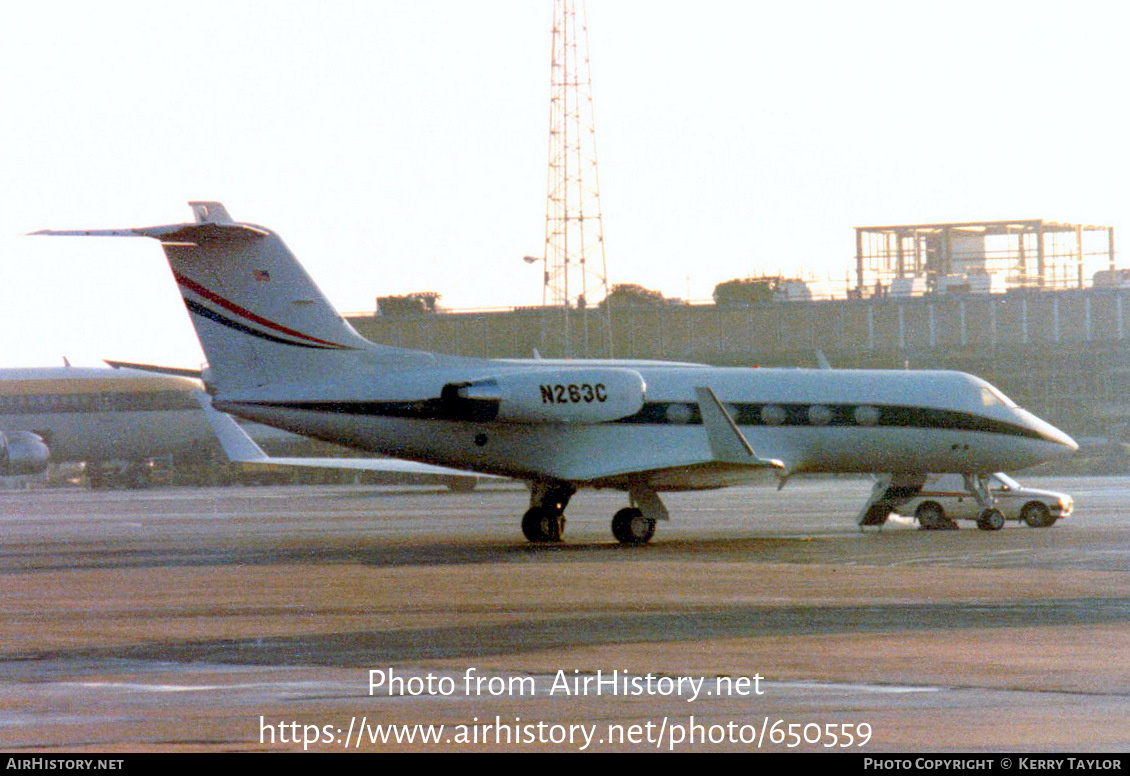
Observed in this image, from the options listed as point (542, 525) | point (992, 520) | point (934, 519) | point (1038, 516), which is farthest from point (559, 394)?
point (1038, 516)

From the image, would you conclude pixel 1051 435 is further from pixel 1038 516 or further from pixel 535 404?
pixel 535 404

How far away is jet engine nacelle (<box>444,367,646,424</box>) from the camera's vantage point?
1117 inches

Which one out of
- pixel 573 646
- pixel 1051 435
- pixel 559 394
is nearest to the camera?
pixel 573 646

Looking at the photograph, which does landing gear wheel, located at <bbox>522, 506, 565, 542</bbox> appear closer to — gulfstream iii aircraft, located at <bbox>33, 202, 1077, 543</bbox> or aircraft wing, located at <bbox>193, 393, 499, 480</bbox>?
gulfstream iii aircraft, located at <bbox>33, 202, 1077, 543</bbox>

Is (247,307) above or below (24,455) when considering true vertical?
above

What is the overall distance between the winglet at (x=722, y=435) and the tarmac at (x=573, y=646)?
1.51 meters

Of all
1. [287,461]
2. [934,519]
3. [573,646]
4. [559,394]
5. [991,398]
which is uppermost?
[559,394]

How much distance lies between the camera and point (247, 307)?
92.1ft

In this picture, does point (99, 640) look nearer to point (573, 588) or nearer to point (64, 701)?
point (64, 701)

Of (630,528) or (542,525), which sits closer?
(630,528)

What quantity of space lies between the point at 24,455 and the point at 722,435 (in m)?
49.4

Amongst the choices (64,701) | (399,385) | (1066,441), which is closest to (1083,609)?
(64,701)

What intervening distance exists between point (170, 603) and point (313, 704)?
8142 millimetres

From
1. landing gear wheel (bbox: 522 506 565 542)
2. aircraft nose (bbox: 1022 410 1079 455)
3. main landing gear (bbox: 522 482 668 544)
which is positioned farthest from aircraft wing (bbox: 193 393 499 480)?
aircraft nose (bbox: 1022 410 1079 455)
